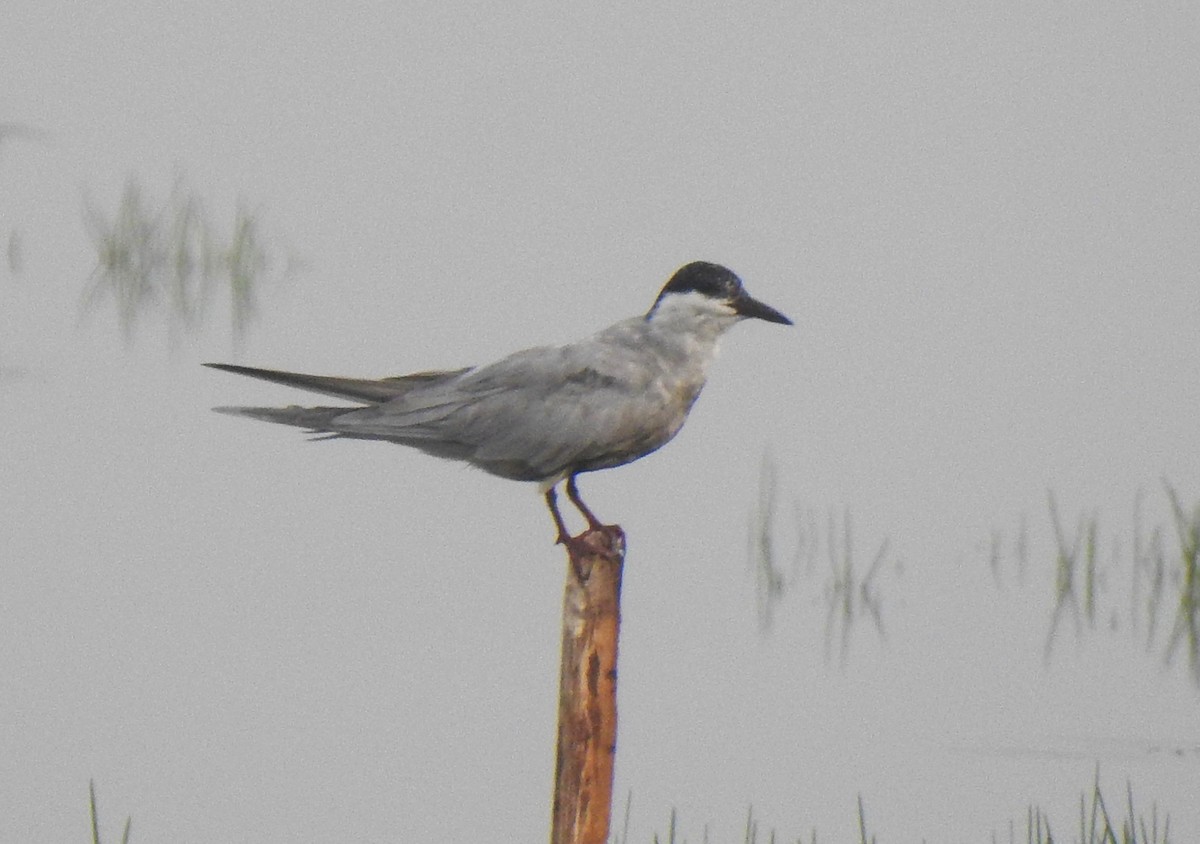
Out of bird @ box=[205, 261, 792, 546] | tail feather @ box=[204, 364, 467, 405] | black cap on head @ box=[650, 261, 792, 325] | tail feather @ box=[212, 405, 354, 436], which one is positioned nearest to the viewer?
tail feather @ box=[204, 364, 467, 405]

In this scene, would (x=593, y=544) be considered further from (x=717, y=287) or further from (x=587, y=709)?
(x=717, y=287)

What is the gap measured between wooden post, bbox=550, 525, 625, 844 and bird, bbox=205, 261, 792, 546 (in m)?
0.40

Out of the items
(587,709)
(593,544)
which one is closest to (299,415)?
(593,544)

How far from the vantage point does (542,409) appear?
4754 mm

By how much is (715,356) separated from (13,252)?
6.33 metres

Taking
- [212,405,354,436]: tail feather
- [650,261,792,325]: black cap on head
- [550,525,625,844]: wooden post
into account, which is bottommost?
[550,525,625,844]: wooden post

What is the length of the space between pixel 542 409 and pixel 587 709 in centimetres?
88

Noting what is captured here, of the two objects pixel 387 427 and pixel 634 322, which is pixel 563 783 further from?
pixel 634 322

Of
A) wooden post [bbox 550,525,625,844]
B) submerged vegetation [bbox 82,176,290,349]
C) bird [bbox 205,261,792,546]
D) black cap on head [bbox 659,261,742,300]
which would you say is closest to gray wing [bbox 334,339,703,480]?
bird [bbox 205,261,792,546]

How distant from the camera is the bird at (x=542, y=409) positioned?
469 centimetres

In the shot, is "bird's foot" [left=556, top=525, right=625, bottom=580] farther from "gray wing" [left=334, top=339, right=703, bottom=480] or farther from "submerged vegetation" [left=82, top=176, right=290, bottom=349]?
"submerged vegetation" [left=82, top=176, right=290, bottom=349]

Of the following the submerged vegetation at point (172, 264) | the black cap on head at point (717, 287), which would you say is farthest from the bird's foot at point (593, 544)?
the submerged vegetation at point (172, 264)

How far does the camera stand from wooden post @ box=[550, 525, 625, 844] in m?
4.11

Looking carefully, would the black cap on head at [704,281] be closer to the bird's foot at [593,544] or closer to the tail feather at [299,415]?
the bird's foot at [593,544]
